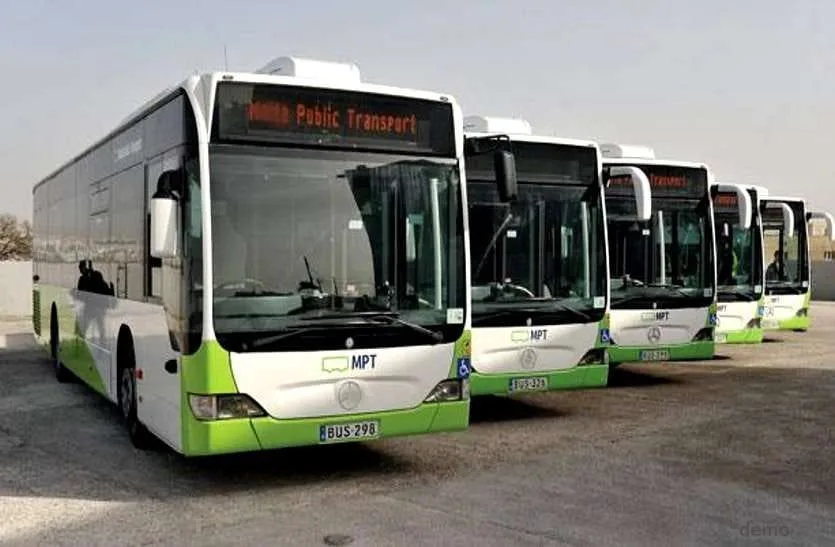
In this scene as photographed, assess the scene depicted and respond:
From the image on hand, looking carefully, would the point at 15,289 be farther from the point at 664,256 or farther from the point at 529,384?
the point at 529,384

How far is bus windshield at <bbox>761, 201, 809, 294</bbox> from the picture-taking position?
18344mm

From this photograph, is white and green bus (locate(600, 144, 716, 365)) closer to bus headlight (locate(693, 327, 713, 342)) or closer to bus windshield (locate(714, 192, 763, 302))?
bus headlight (locate(693, 327, 713, 342))

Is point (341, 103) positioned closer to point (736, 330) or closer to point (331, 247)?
point (331, 247)

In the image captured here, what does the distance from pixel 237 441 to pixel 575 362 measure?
4.35 m

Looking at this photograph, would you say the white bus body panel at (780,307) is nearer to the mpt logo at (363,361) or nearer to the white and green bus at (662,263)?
the white and green bus at (662,263)

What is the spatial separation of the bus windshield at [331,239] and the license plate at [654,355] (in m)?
5.17

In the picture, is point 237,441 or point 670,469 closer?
point 237,441

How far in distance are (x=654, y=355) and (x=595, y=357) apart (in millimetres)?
2219

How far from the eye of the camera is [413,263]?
280 inches

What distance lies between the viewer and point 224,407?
637cm

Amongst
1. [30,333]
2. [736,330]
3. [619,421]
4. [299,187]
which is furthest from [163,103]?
[30,333]

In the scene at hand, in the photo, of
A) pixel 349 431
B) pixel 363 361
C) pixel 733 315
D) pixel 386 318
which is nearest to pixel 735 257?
pixel 733 315

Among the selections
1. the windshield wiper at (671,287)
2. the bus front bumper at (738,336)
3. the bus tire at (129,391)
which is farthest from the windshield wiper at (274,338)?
the bus front bumper at (738,336)

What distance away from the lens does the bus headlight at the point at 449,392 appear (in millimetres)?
7141
